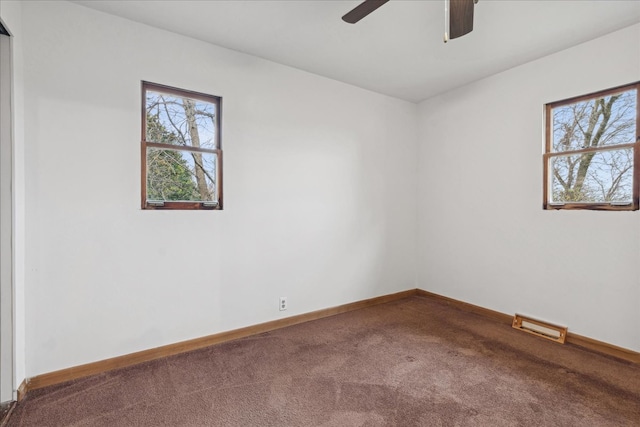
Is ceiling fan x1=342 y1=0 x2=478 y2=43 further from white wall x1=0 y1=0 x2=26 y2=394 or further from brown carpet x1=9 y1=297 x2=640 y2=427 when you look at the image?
brown carpet x1=9 y1=297 x2=640 y2=427

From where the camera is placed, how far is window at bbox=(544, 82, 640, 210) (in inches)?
99.8

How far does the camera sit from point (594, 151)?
2.73m

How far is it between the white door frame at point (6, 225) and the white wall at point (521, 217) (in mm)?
4113

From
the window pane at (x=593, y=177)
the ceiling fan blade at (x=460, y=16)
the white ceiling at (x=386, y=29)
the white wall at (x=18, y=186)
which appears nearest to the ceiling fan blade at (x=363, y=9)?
the ceiling fan blade at (x=460, y=16)

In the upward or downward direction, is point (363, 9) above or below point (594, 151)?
above

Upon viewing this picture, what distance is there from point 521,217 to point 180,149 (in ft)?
11.2

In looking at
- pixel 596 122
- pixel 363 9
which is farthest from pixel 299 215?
pixel 596 122

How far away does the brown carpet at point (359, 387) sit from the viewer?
5.90ft

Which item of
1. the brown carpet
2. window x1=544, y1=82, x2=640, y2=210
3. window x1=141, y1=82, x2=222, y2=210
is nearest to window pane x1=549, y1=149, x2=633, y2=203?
window x1=544, y1=82, x2=640, y2=210

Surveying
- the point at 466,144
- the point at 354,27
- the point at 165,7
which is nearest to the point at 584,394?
the point at 466,144

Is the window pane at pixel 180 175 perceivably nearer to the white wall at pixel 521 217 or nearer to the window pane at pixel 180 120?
the window pane at pixel 180 120

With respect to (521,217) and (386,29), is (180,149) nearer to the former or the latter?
(386,29)

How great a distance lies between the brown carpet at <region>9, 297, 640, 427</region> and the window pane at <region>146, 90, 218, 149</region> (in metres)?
1.83

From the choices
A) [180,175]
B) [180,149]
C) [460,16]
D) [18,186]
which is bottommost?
[18,186]
